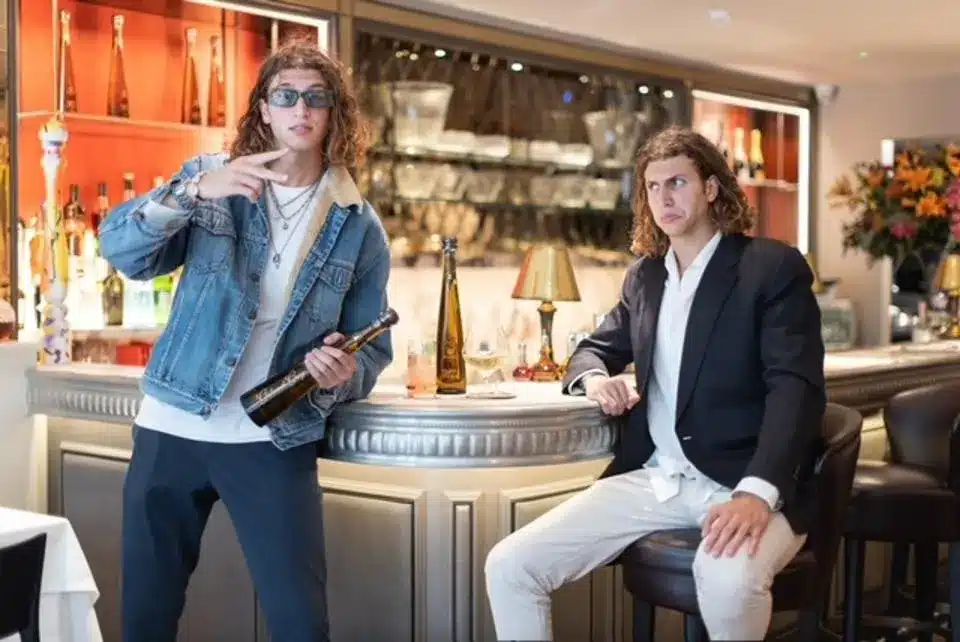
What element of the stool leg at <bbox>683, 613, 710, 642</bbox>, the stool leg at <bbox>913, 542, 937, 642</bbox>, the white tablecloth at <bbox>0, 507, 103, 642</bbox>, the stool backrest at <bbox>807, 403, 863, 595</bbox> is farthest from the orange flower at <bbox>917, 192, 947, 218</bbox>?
the white tablecloth at <bbox>0, 507, 103, 642</bbox>

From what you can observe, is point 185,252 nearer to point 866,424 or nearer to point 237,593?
point 237,593

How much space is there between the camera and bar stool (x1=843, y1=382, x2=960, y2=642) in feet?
10.7

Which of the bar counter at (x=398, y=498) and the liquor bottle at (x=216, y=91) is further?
the liquor bottle at (x=216, y=91)

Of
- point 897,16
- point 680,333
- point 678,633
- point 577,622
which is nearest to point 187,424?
point 680,333

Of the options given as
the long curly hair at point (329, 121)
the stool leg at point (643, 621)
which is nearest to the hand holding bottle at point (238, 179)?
the long curly hair at point (329, 121)

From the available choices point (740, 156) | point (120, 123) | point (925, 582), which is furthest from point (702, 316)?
point (740, 156)

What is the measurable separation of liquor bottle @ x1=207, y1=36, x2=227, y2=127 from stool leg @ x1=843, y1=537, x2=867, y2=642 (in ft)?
8.99

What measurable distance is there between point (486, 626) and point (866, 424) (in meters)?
1.75

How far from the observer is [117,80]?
457 centimetres

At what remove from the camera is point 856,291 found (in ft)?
24.7

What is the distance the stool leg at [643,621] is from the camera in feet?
8.93

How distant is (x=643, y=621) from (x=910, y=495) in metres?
0.91

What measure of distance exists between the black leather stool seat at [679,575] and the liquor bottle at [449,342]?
2.26 ft

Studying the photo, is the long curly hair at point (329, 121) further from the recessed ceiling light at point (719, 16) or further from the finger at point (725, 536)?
the recessed ceiling light at point (719, 16)
